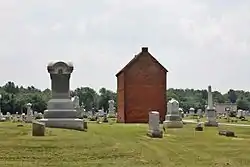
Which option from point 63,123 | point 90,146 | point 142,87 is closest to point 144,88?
point 142,87

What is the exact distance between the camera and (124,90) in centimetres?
6862

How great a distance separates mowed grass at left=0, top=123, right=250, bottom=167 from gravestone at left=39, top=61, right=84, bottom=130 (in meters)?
3.59

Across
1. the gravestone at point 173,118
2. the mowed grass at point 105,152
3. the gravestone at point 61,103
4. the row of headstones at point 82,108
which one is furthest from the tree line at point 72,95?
the mowed grass at point 105,152

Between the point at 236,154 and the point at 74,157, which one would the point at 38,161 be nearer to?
the point at 74,157

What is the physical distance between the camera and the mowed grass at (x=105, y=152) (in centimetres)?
2003

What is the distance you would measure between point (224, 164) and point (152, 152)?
3.40 meters

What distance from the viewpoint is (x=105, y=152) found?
21.9m

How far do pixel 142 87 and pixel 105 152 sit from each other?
154ft

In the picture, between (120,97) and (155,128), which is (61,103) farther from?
(120,97)

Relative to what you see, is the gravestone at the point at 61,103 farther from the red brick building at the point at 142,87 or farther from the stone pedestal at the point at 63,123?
the red brick building at the point at 142,87

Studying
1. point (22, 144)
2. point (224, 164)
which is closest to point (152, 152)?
point (224, 164)

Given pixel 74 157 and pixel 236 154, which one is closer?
pixel 74 157

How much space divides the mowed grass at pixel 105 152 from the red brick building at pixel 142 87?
40599 millimetres

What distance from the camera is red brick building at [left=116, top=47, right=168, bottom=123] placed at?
6800 cm
